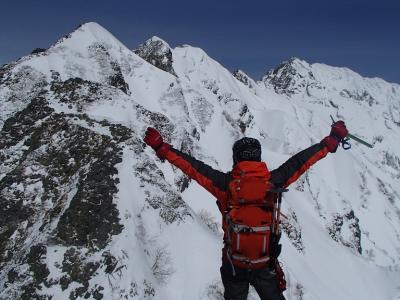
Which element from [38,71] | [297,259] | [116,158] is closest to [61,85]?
[38,71]

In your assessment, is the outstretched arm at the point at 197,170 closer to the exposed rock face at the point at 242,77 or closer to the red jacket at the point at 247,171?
the red jacket at the point at 247,171

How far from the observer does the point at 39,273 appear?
1606 centimetres

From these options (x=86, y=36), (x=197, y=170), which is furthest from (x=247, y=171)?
(x=86, y=36)

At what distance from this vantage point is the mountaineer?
21.3 feet

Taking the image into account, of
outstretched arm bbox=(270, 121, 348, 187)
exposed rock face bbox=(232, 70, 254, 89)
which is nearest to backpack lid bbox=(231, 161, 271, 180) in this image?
outstretched arm bbox=(270, 121, 348, 187)

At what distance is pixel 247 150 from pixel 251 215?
1015 mm

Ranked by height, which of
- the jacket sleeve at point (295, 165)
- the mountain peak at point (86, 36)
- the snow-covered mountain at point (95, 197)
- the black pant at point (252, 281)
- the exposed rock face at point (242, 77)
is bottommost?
the black pant at point (252, 281)

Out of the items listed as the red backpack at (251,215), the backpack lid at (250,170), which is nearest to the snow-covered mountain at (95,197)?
the red backpack at (251,215)

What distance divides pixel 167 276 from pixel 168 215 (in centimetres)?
300

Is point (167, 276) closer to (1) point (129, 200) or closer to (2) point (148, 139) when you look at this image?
(1) point (129, 200)

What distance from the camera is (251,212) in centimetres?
648

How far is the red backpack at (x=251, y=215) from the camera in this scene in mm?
6469

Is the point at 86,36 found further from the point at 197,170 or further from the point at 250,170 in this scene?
the point at 250,170

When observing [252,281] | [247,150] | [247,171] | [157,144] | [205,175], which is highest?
[157,144]
